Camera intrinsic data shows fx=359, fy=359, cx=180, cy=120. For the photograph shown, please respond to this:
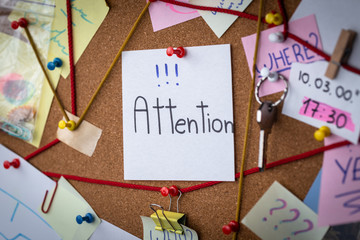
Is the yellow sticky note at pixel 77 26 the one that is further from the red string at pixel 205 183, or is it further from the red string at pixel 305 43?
the red string at pixel 305 43

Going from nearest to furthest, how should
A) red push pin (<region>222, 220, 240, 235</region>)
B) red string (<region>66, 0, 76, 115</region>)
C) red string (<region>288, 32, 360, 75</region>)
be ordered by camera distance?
red string (<region>288, 32, 360, 75</region>) → red push pin (<region>222, 220, 240, 235</region>) → red string (<region>66, 0, 76, 115</region>)

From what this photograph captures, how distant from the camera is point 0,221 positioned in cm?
88

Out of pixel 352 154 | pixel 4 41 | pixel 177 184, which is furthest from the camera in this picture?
pixel 4 41

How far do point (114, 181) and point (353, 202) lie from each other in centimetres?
44

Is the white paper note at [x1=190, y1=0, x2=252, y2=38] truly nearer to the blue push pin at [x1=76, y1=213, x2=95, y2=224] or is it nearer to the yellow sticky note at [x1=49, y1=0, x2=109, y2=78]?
the yellow sticky note at [x1=49, y1=0, x2=109, y2=78]

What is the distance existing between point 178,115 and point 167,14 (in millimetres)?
187

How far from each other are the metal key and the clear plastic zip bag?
19.1 inches

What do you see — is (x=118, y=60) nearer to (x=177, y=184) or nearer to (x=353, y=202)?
(x=177, y=184)

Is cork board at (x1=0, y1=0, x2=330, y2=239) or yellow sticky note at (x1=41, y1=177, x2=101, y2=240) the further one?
yellow sticky note at (x1=41, y1=177, x2=101, y2=240)

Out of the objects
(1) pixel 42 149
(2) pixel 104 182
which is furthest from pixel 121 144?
(1) pixel 42 149

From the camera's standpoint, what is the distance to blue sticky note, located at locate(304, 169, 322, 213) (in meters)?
0.58

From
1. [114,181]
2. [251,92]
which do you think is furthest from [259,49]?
[114,181]

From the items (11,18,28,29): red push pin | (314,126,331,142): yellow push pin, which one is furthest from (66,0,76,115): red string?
(314,126,331,142): yellow push pin

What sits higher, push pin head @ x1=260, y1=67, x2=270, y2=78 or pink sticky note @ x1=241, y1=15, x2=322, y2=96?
pink sticky note @ x1=241, y1=15, x2=322, y2=96
